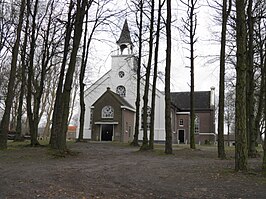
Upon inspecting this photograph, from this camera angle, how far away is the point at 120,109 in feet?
A: 137

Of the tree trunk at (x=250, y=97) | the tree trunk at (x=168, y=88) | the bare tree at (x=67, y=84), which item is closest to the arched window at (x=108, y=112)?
the tree trunk at (x=168, y=88)

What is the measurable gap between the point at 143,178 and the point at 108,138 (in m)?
33.8

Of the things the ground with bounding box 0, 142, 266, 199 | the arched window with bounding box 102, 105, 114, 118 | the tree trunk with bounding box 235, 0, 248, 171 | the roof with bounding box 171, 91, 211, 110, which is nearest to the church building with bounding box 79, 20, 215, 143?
the arched window with bounding box 102, 105, 114, 118

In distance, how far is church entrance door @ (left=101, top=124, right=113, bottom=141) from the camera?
4213cm

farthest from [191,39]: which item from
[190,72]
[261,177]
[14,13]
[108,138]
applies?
[108,138]

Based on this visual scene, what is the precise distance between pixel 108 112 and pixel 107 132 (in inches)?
111

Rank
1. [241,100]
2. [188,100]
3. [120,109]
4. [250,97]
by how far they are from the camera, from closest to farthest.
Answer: [241,100] < [250,97] < [120,109] < [188,100]

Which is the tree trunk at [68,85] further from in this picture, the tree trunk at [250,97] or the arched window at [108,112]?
→ the arched window at [108,112]

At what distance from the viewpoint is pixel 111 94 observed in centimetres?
4216

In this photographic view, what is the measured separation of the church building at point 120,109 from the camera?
41.9 metres

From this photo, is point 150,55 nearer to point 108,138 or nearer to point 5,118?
point 5,118

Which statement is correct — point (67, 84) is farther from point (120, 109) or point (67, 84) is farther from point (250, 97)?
point (120, 109)

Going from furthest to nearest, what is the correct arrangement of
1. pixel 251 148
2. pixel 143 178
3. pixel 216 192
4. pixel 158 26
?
pixel 158 26
pixel 251 148
pixel 143 178
pixel 216 192

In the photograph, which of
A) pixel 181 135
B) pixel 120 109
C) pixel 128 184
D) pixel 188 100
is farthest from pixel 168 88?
pixel 188 100
